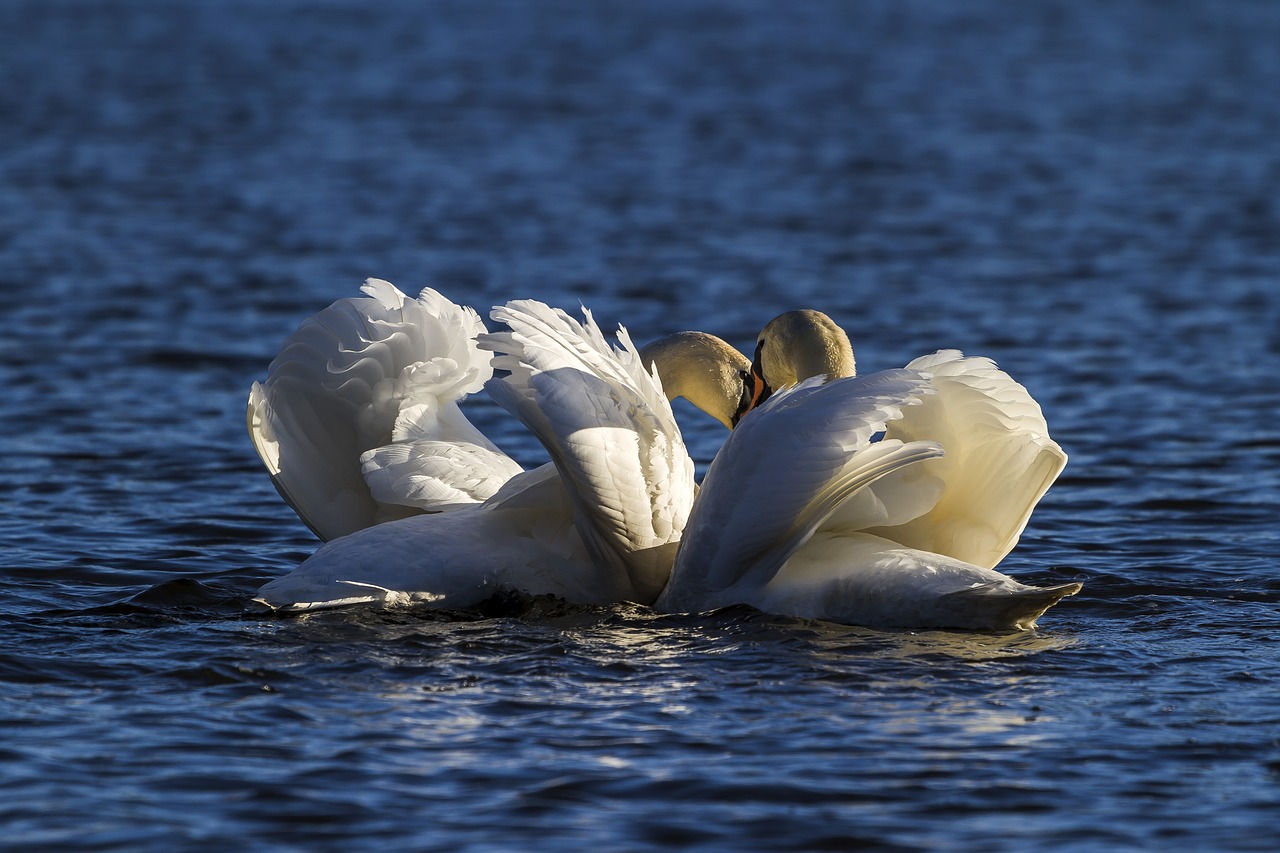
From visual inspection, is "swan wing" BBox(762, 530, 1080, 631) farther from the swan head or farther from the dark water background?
the swan head

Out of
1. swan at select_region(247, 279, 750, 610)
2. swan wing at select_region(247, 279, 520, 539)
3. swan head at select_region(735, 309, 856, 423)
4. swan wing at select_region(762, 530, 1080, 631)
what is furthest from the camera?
swan head at select_region(735, 309, 856, 423)

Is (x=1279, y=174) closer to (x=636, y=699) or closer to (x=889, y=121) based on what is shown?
(x=889, y=121)

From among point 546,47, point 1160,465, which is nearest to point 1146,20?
point 546,47

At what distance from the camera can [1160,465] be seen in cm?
1129

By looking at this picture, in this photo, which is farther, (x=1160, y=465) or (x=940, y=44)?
(x=940, y=44)

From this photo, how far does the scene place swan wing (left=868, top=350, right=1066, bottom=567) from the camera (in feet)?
25.0

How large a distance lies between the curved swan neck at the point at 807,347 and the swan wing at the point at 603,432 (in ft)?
3.68

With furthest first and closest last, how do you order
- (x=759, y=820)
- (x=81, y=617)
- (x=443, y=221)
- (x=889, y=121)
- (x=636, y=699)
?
(x=889, y=121)
(x=443, y=221)
(x=81, y=617)
(x=636, y=699)
(x=759, y=820)

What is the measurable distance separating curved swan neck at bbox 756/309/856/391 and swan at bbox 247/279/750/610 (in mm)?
371

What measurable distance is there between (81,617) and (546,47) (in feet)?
105

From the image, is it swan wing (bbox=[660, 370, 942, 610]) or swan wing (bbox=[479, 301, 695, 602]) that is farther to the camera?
swan wing (bbox=[479, 301, 695, 602])

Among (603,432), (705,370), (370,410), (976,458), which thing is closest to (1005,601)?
(976,458)

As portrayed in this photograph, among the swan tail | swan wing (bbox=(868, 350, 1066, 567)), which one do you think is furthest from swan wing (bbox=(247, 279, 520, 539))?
the swan tail

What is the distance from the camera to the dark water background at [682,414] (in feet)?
18.7
